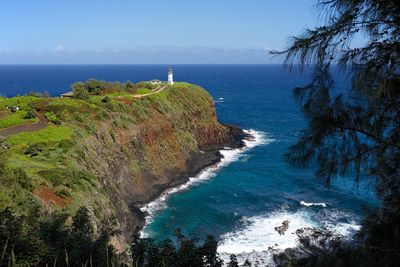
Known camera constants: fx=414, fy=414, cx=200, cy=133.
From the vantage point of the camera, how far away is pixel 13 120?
1503 inches

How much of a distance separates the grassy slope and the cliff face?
0.26ft

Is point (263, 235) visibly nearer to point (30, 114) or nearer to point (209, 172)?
point (209, 172)

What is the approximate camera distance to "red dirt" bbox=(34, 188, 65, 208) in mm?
21753

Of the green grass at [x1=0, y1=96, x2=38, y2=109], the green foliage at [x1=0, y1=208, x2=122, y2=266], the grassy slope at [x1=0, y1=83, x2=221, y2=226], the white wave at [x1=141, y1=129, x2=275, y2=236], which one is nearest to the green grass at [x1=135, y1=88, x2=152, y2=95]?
the grassy slope at [x1=0, y1=83, x2=221, y2=226]

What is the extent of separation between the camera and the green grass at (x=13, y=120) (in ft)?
121

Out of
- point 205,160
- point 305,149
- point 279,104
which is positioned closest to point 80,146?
point 205,160

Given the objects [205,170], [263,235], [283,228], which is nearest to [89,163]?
[263,235]

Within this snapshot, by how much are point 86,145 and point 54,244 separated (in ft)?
86.5

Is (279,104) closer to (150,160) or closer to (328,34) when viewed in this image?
(150,160)

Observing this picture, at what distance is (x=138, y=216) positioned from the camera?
36625 millimetres

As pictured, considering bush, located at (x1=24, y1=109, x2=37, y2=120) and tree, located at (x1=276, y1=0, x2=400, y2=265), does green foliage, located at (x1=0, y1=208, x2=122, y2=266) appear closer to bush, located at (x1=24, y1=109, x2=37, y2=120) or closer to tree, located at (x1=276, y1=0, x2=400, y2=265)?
tree, located at (x1=276, y1=0, x2=400, y2=265)

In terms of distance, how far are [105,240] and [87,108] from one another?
36.4 m

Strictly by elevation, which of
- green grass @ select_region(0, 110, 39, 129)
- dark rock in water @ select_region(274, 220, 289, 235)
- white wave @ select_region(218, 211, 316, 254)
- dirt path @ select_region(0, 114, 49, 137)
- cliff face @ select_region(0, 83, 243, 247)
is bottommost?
white wave @ select_region(218, 211, 316, 254)

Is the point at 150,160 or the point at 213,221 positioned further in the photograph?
the point at 150,160
